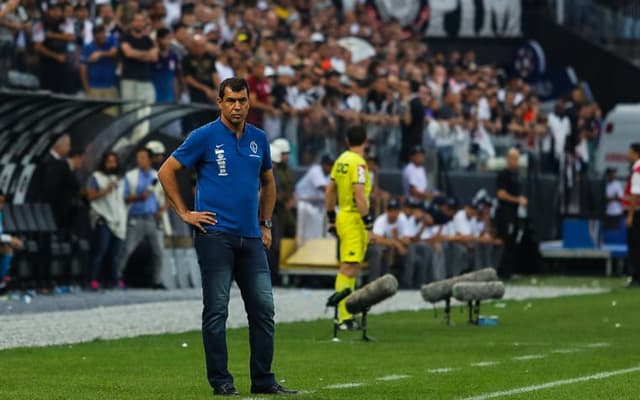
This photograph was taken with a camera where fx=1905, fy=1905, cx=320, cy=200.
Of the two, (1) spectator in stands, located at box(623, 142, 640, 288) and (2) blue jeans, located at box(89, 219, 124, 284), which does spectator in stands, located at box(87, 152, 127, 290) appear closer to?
(2) blue jeans, located at box(89, 219, 124, 284)

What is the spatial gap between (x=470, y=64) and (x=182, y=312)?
20229 mm

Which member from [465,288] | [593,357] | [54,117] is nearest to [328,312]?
[465,288]

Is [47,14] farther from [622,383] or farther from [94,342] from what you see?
[622,383]

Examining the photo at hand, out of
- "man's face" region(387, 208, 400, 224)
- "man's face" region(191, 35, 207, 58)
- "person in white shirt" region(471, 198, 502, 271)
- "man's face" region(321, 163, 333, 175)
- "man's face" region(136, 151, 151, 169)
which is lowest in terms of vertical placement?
"person in white shirt" region(471, 198, 502, 271)

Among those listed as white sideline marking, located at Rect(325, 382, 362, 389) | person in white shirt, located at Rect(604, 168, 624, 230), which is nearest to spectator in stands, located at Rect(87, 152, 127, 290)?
white sideline marking, located at Rect(325, 382, 362, 389)

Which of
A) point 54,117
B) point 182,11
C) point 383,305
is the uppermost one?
point 182,11

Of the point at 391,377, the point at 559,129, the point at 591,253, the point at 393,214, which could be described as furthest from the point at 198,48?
the point at 391,377

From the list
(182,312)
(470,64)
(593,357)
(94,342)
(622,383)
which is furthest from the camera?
(470,64)

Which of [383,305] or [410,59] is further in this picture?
[410,59]

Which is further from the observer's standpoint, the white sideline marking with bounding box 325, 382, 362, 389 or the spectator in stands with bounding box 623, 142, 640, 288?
the spectator in stands with bounding box 623, 142, 640, 288

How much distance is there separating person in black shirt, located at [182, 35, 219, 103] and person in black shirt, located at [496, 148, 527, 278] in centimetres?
657

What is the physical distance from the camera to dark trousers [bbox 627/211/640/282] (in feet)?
99.9

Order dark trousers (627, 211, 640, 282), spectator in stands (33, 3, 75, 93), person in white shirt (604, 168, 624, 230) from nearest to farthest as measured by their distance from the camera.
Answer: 1. spectator in stands (33, 3, 75, 93)
2. dark trousers (627, 211, 640, 282)
3. person in white shirt (604, 168, 624, 230)

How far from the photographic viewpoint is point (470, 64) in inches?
1661
